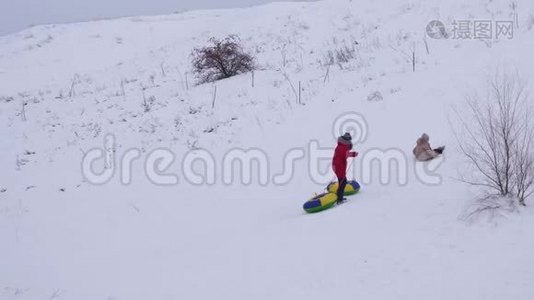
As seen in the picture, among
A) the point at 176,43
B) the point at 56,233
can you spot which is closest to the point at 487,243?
the point at 56,233

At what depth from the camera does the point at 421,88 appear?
33.6 feet

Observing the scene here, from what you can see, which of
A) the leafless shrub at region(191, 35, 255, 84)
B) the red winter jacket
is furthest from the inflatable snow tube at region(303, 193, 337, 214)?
the leafless shrub at region(191, 35, 255, 84)

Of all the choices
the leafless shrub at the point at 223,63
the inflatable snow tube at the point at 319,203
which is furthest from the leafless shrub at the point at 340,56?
the inflatable snow tube at the point at 319,203

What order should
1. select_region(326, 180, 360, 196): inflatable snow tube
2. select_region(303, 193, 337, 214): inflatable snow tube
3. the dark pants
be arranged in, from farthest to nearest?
select_region(326, 180, 360, 196): inflatable snow tube < the dark pants < select_region(303, 193, 337, 214): inflatable snow tube

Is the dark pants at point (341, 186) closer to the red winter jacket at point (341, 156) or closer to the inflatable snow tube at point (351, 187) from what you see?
the red winter jacket at point (341, 156)

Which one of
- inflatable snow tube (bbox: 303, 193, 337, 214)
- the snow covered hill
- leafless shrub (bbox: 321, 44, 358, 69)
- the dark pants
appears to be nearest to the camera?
the snow covered hill

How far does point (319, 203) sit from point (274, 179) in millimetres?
2240

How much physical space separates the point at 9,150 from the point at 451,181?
35.5 ft

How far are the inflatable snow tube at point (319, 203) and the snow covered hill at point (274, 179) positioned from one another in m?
0.14

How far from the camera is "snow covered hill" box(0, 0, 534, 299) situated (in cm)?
500

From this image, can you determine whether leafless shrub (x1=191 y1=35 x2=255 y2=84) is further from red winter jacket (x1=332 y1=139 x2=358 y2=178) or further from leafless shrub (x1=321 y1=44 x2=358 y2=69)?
red winter jacket (x1=332 y1=139 x2=358 y2=178)

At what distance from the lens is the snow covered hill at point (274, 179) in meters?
5.00

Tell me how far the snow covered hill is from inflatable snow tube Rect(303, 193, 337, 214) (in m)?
0.14

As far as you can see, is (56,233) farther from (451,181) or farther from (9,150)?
(451,181)
